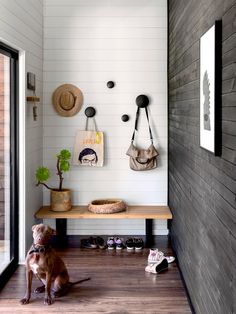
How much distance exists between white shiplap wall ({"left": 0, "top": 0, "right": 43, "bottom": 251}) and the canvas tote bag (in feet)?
1.31

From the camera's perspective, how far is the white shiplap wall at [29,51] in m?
3.98

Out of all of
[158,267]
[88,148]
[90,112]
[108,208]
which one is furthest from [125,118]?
[158,267]

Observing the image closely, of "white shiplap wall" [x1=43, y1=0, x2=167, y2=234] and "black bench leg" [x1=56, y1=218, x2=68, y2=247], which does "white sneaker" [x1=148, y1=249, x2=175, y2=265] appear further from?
"black bench leg" [x1=56, y1=218, x2=68, y2=247]

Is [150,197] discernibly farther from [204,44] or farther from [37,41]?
[204,44]

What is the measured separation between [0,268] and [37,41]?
2296mm

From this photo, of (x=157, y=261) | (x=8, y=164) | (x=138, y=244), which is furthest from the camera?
(x=138, y=244)

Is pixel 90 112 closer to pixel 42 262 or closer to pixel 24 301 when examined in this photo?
pixel 42 262

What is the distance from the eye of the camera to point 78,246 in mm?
5098

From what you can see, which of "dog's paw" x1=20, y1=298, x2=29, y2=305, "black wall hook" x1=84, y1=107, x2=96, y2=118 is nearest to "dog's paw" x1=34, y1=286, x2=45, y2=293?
"dog's paw" x1=20, y1=298, x2=29, y2=305

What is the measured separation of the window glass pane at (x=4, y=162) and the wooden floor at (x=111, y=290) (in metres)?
0.25

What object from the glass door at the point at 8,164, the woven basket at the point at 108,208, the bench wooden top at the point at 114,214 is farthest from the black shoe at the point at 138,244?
the glass door at the point at 8,164

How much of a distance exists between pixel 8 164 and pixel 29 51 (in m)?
1.13

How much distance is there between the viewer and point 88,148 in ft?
17.7

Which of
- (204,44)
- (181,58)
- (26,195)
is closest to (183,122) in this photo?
(181,58)
